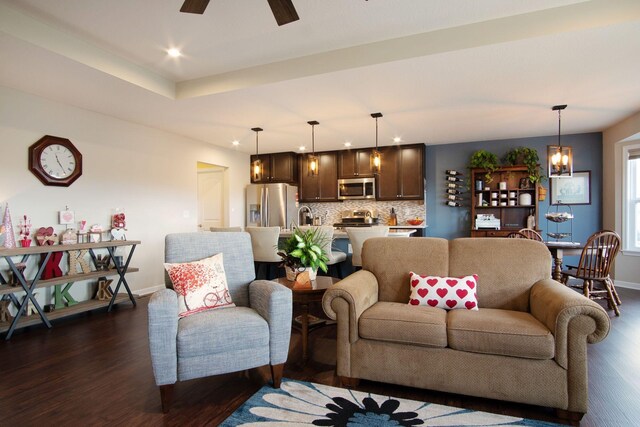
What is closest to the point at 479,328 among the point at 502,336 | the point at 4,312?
the point at 502,336

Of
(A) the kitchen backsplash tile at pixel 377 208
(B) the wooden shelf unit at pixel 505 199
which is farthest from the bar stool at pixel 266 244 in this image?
(B) the wooden shelf unit at pixel 505 199

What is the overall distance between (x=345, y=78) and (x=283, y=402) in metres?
2.72

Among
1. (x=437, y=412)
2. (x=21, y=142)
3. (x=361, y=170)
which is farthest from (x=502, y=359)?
(x=361, y=170)

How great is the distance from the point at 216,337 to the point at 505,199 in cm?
568

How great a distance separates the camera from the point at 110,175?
4594 mm

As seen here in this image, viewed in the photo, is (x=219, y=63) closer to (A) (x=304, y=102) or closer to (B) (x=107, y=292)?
(A) (x=304, y=102)

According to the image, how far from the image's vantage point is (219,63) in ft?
11.4

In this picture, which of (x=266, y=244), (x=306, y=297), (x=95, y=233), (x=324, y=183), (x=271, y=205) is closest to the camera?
(x=306, y=297)

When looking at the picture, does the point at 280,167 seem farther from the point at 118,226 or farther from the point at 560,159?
the point at 560,159

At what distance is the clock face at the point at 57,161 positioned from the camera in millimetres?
3906

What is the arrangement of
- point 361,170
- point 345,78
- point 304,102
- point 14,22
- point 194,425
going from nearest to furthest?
point 194,425 → point 14,22 → point 345,78 → point 304,102 → point 361,170

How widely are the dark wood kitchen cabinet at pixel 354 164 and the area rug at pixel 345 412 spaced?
510cm

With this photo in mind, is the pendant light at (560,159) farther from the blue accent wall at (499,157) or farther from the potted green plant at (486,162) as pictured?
the blue accent wall at (499,157)

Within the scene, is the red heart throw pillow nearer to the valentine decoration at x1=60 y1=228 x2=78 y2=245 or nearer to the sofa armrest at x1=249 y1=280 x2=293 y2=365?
the sofa armrest at x1=249 y1=280 x2=293 y2=365
